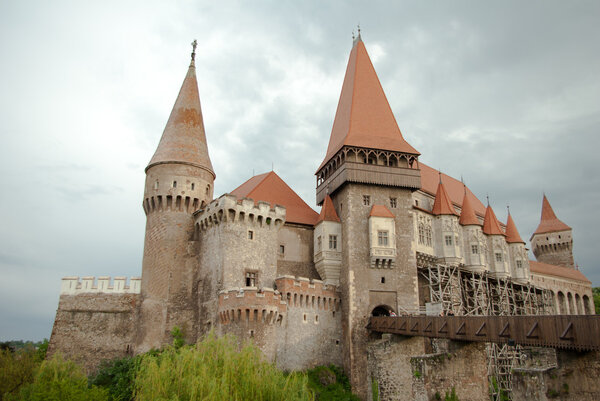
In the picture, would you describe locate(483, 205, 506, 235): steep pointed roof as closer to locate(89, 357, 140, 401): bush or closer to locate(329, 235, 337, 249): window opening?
locate(329, 235, 337, 249): window opening

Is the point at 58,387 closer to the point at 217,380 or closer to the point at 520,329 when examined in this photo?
the point at 217,380

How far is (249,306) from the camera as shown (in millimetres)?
27141

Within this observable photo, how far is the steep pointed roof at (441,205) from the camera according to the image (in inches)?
1472

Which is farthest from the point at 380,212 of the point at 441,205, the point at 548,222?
the point at 548,222

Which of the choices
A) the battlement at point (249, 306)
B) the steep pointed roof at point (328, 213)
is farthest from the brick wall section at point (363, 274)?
the battlement at point (249, 306)

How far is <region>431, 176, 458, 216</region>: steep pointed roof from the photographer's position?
37400mm

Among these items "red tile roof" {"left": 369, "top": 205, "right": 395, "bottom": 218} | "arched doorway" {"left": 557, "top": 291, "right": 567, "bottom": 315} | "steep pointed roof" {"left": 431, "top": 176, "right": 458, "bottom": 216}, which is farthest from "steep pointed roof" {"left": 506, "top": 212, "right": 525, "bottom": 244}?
"red tile roof" {"left": 369, "top": 205, "right": 395, "bottom": 218}

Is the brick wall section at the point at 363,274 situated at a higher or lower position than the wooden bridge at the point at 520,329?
higher

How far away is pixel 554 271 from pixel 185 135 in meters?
42.6

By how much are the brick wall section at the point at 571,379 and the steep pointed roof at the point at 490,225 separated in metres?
24.2

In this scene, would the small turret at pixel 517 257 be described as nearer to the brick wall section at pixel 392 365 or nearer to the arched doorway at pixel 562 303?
the arched doorway at pixel 562 303

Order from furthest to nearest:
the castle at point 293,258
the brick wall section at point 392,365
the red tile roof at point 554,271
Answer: the red tile roof at point 554,271 < the castle at point 293,258 < the brick wall section at point 392,365

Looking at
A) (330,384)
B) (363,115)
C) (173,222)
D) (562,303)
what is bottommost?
(330,384)

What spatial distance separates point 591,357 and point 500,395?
742 inches
